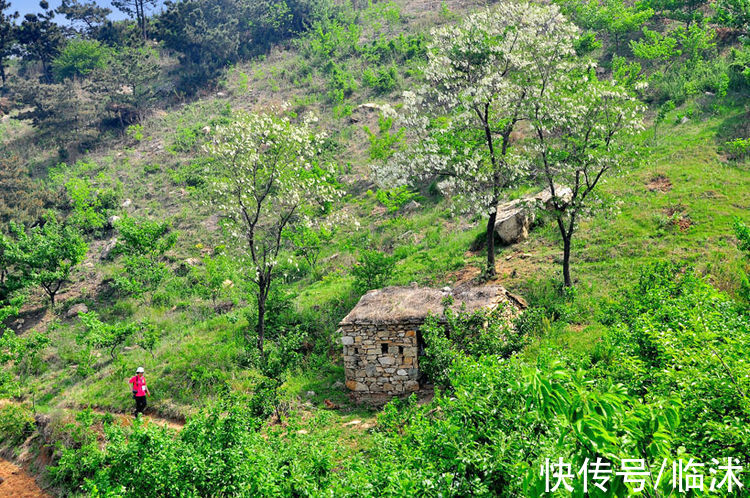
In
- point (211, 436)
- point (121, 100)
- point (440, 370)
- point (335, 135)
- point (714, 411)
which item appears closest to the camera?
point (714, 411)

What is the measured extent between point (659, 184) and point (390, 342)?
11970 millimetres

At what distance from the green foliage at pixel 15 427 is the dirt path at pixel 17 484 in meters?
0.78

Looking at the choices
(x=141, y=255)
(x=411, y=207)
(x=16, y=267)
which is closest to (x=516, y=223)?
(x=411, y=207)

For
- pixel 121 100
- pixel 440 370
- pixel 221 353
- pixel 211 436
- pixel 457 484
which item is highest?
pixel 121 100

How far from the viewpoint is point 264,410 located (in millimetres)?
9805

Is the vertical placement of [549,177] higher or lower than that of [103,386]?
higher

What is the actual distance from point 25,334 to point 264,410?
593 inches

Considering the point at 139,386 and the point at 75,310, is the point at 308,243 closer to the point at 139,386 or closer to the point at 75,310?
the point at 139,386

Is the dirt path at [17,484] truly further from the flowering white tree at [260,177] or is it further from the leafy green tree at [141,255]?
the leafy green tree at [141,255]

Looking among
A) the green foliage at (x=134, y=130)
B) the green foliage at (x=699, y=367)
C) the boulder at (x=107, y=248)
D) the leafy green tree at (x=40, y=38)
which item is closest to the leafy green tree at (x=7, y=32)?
the leafy green tree at (x=40, y=38)

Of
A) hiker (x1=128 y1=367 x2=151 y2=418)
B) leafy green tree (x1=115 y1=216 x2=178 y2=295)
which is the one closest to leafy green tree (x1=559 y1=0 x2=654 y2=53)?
leafy green tree (x1=115 y1=216 x2=178 y2=295)

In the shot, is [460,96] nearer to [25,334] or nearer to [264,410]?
[264,410]

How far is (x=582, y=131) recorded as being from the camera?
12.2 meters

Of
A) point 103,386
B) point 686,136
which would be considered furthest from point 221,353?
point 686,136
